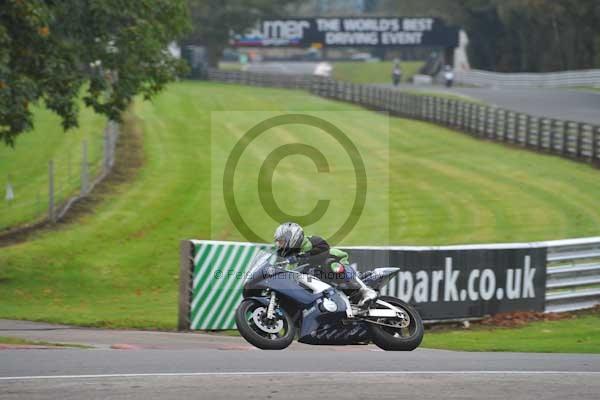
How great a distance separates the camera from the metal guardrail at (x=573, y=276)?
19375mm

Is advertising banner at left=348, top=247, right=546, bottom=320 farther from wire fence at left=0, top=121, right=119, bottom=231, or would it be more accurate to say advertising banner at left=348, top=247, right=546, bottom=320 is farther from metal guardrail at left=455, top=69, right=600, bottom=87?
metal guardrail at left=455, top=69, right=600, bottom=87

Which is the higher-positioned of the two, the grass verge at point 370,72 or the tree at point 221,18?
→ the tree at point 221,18

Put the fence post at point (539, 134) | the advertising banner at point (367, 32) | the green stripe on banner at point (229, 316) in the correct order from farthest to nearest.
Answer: the advertising banner at point (367, 32)
the fence post at point (539, 134)
the green stripe on banner at point (229, 316)

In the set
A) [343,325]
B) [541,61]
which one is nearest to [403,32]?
[541,61]

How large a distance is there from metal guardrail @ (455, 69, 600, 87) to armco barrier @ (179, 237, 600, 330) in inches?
2291

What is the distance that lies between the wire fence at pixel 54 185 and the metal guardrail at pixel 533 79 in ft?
149

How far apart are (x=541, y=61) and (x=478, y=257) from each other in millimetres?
73189

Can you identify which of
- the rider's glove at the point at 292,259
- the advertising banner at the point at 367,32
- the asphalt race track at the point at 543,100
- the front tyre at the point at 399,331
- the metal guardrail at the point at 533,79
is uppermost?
the advertising banner at the point at 367,32

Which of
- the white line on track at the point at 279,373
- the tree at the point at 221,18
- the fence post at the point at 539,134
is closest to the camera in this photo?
the white line on track at the point at 279,373

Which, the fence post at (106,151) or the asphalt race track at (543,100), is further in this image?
the asphalt race track at (543,100)

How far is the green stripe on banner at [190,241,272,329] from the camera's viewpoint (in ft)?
54.4

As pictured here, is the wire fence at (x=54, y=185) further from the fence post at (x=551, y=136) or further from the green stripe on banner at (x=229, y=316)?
the fence post at (x=551, y=136)

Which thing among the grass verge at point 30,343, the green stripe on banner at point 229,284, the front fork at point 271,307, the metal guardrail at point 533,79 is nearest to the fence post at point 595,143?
the green stripe on banner at point 229,284

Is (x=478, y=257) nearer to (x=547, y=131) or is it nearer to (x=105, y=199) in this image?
(x=105, y=199)
